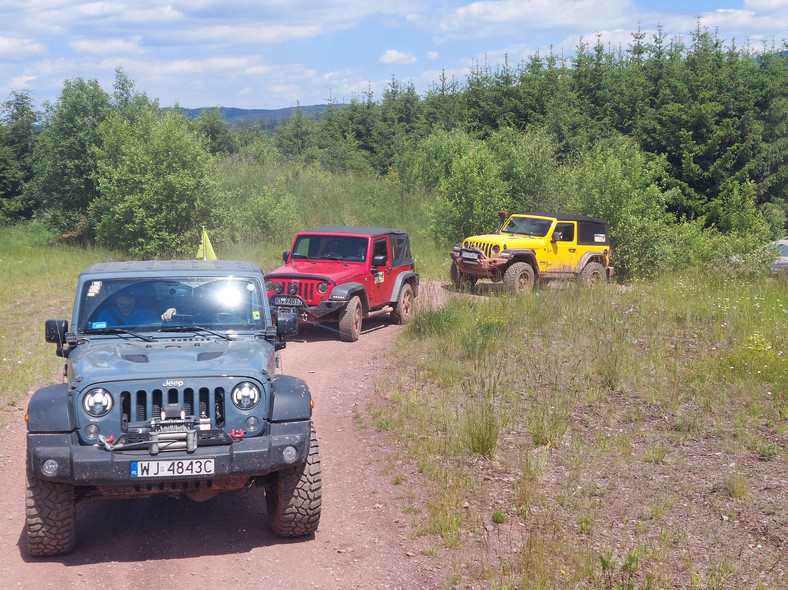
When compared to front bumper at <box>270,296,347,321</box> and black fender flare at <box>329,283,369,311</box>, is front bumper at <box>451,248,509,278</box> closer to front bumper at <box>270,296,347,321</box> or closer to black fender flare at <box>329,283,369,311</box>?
black fender flare at <box>329,283,369,311</box>

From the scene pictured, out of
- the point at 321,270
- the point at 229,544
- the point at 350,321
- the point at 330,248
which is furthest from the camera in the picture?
the point at 330,248

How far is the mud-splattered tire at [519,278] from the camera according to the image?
629 inches

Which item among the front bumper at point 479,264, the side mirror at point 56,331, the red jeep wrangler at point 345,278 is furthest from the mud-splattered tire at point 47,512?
the front bumper at point 479,264

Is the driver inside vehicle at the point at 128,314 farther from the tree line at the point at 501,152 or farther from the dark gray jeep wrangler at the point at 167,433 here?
the tree line at the point at 501,152

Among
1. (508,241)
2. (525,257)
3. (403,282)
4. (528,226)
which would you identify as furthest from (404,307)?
(528,226)

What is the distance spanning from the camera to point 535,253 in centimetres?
1661

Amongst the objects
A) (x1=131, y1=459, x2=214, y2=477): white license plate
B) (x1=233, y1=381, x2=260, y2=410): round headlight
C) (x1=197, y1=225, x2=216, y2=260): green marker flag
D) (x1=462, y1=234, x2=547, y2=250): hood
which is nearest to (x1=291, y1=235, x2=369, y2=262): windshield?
(x1=197, y1=225, x2=216, y2=260): green marker flag

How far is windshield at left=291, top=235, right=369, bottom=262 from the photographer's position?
12.6 meters

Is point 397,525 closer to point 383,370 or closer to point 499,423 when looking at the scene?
point 499,423

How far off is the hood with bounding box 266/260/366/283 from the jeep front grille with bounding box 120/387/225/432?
6931mm

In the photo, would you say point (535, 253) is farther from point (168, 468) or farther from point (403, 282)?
point (168, 468)

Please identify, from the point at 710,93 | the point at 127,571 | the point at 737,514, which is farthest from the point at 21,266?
the point at 710,93

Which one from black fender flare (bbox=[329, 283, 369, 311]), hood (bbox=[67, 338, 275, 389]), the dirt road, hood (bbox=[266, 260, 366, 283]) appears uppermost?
hood (bbox=[67, 338, 275, 389])

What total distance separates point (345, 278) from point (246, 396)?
718 centimetres
